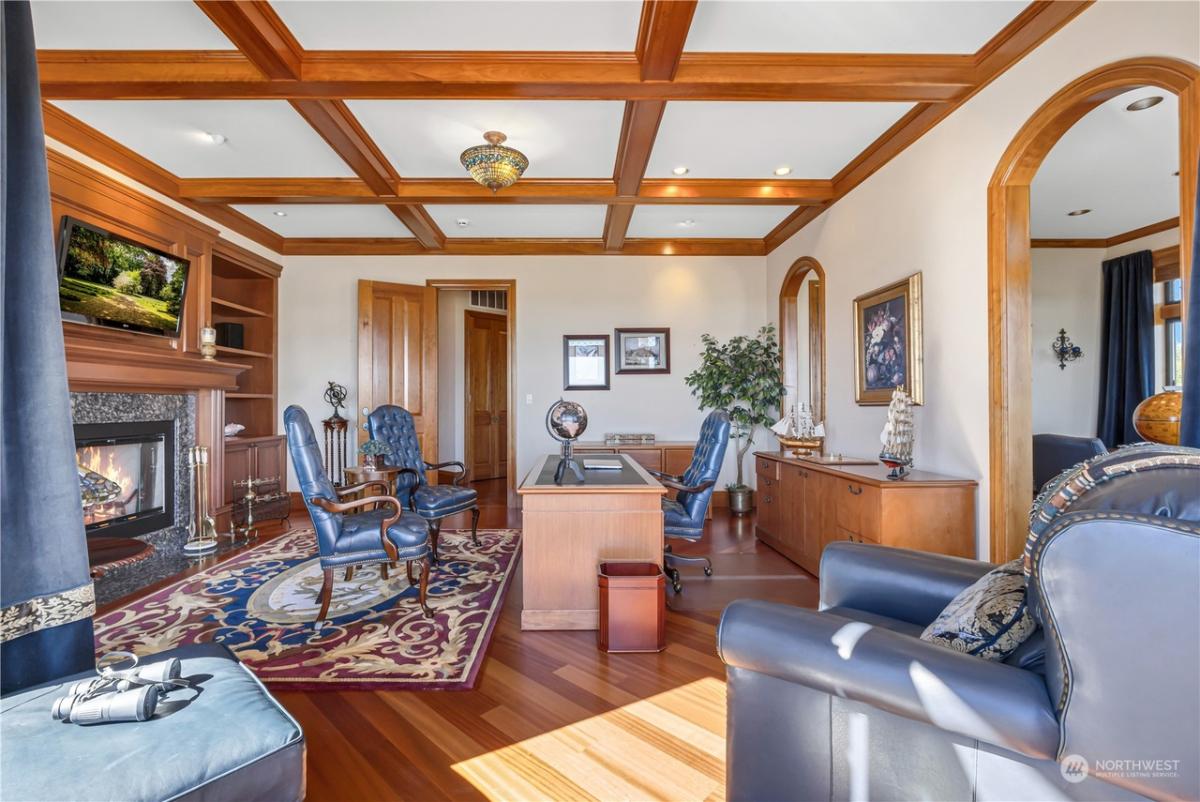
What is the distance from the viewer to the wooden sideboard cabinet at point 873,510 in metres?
2.74

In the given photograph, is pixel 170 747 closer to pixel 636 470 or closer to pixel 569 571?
pixel 569 571

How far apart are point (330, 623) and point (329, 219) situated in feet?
13.2

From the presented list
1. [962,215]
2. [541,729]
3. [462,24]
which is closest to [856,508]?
[962,215]

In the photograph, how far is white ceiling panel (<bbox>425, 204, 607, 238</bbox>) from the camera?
15.8ft

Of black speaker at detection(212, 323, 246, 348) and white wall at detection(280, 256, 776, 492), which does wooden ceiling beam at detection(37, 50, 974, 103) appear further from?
white wall at detection(280, 256, 776, 492)

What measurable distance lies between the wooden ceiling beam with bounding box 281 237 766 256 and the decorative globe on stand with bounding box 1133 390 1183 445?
4433mm

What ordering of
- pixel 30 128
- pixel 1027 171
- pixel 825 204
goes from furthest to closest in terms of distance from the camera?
pixel 825 204 → pixel 1027 171 → pixel 30 128

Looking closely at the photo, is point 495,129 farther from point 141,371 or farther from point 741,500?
point 741,500

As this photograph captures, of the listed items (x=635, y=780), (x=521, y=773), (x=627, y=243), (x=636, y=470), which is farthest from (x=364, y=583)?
(x=627, y=243)

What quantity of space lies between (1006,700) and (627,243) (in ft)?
17.9

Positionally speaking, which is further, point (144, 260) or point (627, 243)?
point (627, 243)

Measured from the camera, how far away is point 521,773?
→ 5.35 ft

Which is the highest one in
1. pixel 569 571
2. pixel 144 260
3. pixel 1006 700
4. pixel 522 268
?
pixel 522 268

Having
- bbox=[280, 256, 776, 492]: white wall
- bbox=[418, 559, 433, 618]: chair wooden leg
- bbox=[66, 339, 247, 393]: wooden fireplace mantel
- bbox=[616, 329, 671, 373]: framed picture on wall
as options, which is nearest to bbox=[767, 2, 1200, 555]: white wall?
bbox=[280, 256, 776, 492]: white wall
